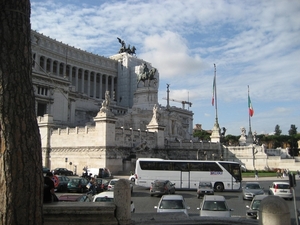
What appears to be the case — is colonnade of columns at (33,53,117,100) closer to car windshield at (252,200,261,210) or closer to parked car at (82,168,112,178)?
parked car at (82,168,112,178)

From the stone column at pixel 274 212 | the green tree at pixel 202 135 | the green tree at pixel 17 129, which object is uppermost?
the green tree at pixel 202 135

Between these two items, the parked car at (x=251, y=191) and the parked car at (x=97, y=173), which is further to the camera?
the parked car at (x=97, y=173)

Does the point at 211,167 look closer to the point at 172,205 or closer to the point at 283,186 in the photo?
the point at 283,186

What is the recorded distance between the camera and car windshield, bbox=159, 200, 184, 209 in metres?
15.8

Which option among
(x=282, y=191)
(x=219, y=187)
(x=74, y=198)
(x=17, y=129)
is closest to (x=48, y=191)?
(x=17, y=129)

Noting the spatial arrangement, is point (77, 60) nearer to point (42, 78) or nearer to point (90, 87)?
point (90, 87)

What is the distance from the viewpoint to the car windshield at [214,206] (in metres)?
15.3

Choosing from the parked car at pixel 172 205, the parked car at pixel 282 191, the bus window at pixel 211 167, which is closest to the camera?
the parked car at pixel 172 205

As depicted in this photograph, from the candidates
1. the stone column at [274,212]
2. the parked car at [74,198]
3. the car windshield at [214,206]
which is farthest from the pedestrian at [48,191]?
the car windshield at [214,206]

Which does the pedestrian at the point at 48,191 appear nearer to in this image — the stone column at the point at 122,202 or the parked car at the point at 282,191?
the stone column at the point at 122,202

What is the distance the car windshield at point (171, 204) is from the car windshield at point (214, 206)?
1114mm

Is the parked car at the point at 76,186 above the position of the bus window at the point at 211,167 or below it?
below

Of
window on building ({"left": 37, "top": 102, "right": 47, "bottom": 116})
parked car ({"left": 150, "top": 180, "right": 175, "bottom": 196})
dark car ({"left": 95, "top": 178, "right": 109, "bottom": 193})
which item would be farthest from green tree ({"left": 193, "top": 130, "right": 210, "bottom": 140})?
parked car ({"left": 150, "top": 180, "right": 175, "bottom": 196})

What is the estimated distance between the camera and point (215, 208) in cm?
1529
